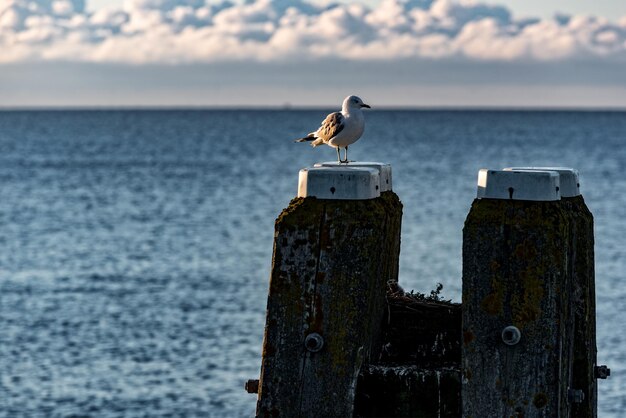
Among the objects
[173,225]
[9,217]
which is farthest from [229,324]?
[9,217]

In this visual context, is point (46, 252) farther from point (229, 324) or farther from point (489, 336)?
point (489, 336)

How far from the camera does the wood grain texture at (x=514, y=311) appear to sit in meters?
5.64

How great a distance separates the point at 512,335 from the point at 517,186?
2.30ft

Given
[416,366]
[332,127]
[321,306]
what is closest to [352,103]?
[332,127]

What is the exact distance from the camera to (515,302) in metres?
5.66

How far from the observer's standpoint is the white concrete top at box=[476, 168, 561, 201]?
5793mm

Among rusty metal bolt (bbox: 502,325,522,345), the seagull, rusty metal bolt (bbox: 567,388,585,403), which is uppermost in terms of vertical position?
the seagull

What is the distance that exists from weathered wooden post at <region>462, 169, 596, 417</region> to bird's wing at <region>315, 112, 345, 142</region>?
9.22 ft

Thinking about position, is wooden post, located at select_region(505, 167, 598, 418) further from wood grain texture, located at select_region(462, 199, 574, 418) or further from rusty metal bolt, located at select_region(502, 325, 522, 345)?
rusty metal bolt, located at select_region(502, 325, 522, 345)

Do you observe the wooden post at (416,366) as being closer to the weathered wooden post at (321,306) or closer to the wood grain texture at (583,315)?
the weathered wooden post at (321,306)

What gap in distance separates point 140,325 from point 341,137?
909 inches

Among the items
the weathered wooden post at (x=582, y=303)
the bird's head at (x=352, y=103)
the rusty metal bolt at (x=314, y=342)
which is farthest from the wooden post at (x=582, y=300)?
the bird's head at (x=352, y=103)

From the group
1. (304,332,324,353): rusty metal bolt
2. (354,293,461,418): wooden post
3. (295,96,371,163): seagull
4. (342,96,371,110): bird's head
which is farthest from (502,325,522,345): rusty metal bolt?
(342,96,371,110): bird's head

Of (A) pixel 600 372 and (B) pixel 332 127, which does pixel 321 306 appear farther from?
(B) pixel 332 127
